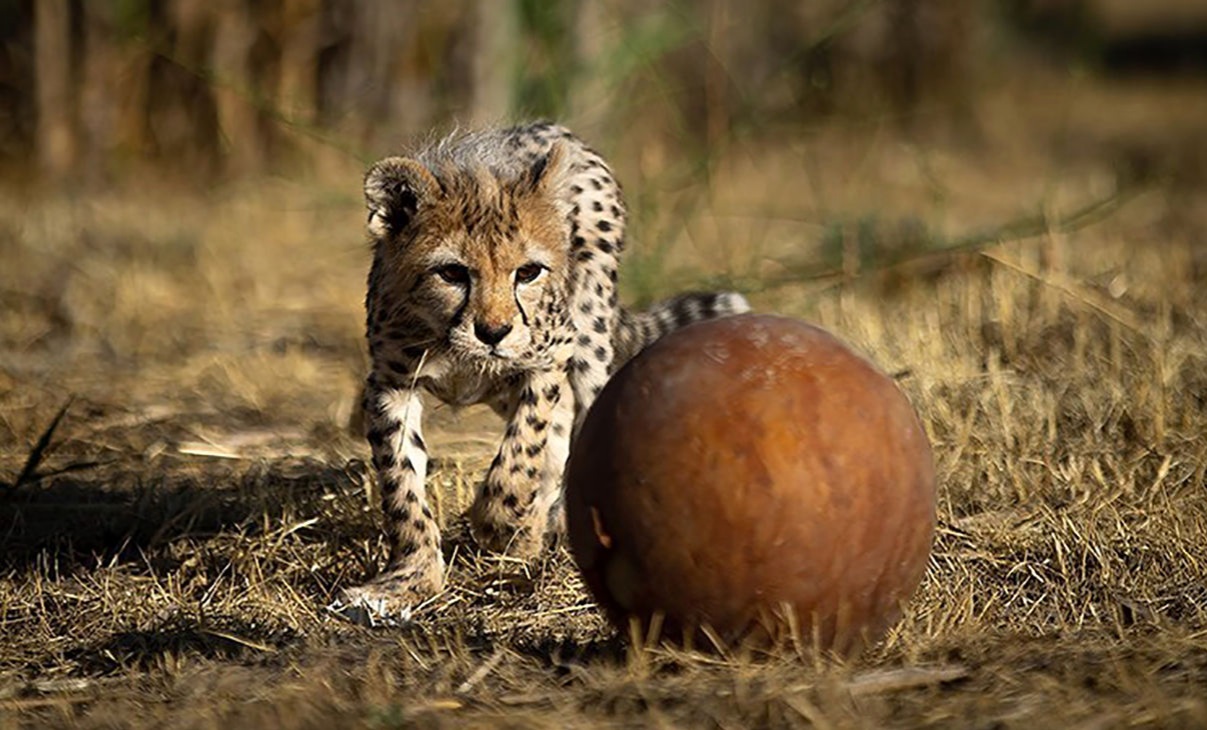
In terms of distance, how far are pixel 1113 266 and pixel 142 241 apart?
4871mm

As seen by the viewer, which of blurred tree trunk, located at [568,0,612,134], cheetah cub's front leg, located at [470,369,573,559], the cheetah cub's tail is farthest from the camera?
blurred tree trunk, located at [568,0,612,134]

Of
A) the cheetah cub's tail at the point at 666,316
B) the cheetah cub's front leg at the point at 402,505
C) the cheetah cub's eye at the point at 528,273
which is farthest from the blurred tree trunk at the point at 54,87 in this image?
the cheetah cub's eye at the point at 528,273

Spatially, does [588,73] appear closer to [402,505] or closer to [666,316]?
[666,316]

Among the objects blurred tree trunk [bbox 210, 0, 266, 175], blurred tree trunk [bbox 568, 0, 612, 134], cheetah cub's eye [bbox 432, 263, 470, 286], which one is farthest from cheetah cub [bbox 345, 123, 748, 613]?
blurred tree trunk [bbox 210, 0, 266, 175]

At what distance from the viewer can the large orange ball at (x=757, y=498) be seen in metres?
3.90

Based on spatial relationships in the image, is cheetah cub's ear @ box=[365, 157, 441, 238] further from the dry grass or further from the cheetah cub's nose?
the dry grass

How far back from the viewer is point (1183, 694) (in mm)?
3775

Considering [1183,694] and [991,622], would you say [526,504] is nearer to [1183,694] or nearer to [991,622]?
[991,622]

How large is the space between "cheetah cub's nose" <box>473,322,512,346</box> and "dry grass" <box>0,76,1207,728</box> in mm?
649

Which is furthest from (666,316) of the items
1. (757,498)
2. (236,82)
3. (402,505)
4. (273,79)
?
(273,79)

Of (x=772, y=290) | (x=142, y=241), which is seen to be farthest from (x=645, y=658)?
(x=142, y=241)

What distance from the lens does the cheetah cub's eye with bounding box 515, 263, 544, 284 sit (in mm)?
5328

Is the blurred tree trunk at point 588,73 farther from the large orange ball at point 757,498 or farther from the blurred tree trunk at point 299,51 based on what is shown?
the large orange ball at point 757,498

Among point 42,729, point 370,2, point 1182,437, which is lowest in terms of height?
point 42,729
